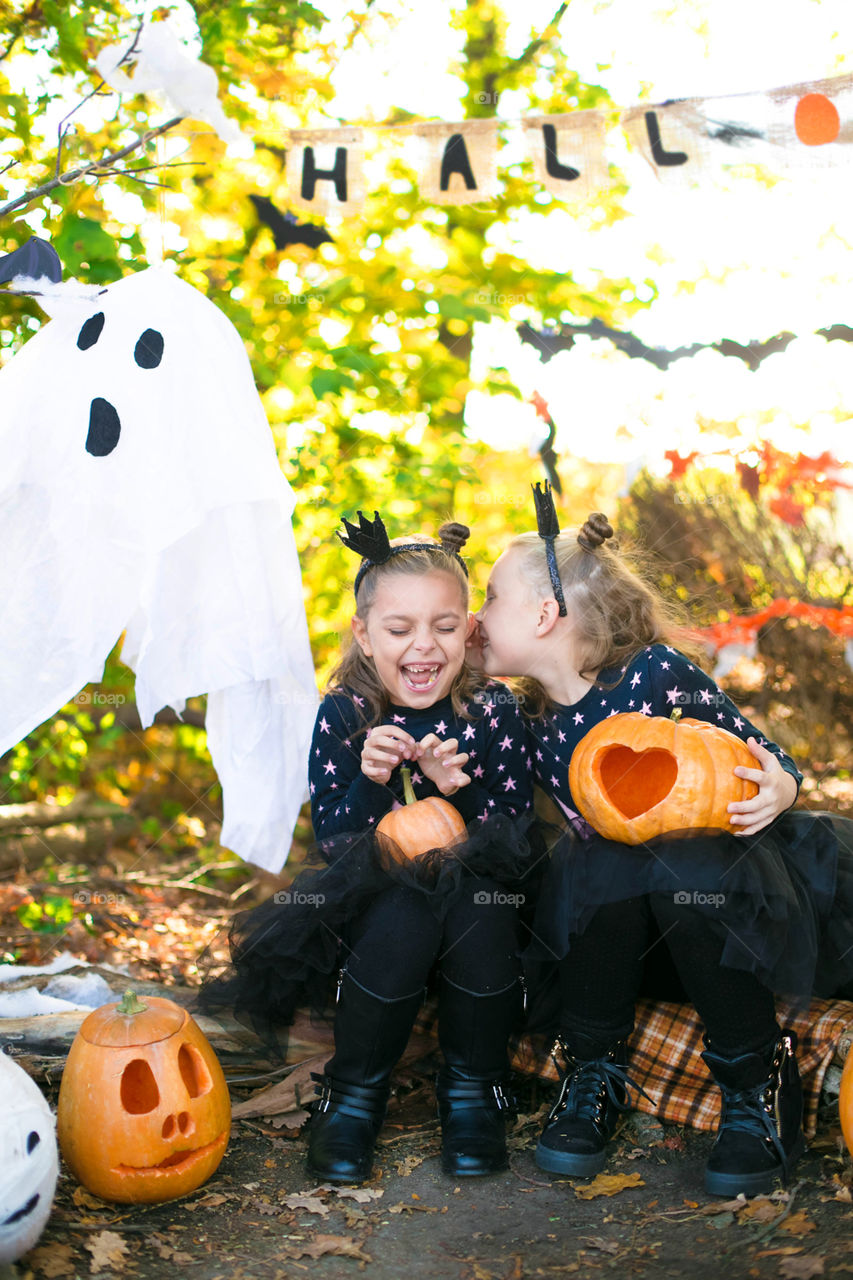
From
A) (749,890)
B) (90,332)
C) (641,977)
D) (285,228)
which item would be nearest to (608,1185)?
(641,977)

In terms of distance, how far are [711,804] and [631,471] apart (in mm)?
2803

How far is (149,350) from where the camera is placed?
2.73 metres

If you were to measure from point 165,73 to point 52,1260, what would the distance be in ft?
8.96

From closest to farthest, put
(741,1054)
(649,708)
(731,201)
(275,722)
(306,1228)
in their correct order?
(306,1228) < (741,1054) < (649,708) < (275,722) < (731,201)

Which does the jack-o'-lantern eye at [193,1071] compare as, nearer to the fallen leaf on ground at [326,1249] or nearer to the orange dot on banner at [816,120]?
the fallen leaf on ground at [326,1249]

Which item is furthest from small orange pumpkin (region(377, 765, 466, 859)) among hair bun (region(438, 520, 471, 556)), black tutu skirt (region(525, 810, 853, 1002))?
hair bun (region(438, 520, 471, 556))

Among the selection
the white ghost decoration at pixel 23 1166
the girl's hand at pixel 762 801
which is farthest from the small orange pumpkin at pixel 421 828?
the white ghost decoration at pixel 23 1166

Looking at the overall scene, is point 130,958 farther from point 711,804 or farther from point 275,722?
point 711,804

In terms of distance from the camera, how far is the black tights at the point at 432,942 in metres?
2.23

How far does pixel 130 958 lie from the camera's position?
371cm

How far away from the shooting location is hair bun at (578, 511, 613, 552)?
272 cm

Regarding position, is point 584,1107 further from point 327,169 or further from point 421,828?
point 327,169

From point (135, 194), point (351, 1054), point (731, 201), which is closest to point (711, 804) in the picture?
point (351, 1054)

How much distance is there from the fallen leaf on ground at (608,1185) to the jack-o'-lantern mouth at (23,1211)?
3.32ft
